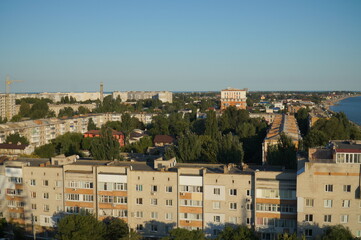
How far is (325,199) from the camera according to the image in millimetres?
13711

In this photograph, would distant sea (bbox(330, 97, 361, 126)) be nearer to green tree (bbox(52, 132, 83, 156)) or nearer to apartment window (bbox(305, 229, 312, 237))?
green tree (bbox(52, 132, 83, 156))

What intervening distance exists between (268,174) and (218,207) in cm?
242

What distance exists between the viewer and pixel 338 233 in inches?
502

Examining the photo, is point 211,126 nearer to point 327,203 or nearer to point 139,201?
point 139,201

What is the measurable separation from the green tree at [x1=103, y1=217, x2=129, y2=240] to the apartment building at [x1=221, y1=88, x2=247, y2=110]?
6279cm

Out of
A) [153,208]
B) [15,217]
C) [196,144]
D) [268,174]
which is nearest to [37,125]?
[196,144]

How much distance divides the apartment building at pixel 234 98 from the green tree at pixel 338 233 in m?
64.1

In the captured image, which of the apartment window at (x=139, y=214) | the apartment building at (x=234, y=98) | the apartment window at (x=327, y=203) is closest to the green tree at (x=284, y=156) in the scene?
the apartment window at (x=327, y=203)

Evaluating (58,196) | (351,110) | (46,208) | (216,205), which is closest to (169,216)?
(216,205)

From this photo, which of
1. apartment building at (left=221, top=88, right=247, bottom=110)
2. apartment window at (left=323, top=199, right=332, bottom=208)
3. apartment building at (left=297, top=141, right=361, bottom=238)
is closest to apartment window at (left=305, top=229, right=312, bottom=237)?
apartment building at (left=297, top=141, right=361, bottom=238)

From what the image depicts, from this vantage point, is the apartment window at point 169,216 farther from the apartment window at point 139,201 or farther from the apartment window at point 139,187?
the apartment window at point 139,187

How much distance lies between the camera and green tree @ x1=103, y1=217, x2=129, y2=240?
15227mm

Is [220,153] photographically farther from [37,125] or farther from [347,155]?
[37,125]

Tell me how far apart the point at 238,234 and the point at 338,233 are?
3366mm
